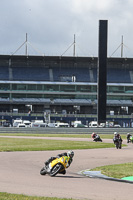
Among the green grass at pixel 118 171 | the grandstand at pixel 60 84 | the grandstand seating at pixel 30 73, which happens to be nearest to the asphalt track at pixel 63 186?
the green grass at pixel 118 171

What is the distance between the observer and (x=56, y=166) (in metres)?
19.2

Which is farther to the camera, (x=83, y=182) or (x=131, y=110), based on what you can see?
(x=131, y=110)

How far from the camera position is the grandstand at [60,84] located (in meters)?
114

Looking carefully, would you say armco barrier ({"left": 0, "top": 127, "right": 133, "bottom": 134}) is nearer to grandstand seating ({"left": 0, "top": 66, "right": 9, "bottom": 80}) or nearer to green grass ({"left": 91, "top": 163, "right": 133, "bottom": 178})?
grandstand seating ({"left": 0, "top": 66, "right": 9, "bottom": 80})

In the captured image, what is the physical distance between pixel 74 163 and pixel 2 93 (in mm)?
87001

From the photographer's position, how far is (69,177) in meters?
19.2

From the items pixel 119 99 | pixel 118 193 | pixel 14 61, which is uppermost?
pixel 14 61

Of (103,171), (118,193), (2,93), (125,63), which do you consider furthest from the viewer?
(125,63)

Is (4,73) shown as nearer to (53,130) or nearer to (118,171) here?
(53,130)

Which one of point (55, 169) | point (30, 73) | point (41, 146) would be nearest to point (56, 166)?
point (55, 169)

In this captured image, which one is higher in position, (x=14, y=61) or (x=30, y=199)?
(x=14, y=61)

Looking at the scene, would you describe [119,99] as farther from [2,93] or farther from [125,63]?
[2,93]

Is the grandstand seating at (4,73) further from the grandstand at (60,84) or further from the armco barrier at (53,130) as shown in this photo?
the armco barrier at (53,130)

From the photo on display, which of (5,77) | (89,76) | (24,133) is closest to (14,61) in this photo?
(5,77)
